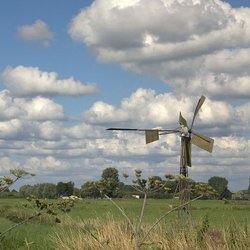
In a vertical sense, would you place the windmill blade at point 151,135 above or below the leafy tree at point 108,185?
above

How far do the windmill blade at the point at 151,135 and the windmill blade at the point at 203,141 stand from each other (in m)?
1.79

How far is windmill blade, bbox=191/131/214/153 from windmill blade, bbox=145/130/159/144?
5.86 feet

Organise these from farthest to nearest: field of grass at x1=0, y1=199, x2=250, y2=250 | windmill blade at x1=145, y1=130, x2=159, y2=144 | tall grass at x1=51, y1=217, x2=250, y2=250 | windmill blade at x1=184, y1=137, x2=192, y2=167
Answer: windmill blade at x1=145, y1=130, x2=159, y2=144, windmill blade at x1=184, y1=137, x2=192, y2=167, field of grass at x1=0, y1=199, x2=250, y2=250, tall grass at x1=51, y1=217, x2=250, y2=250

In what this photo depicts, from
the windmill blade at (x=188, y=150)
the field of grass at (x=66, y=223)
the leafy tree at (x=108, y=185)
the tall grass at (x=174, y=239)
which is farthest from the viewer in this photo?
the windmill blade at (x=188, y=150)

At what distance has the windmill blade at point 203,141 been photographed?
2666cm

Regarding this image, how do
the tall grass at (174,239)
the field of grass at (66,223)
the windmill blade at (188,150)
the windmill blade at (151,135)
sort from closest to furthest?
1. the tall grass at (174,239)
2. the field of grass at (66,223)
3. the windmill blade at (188,150)
4. the windmill blade at (151,135)

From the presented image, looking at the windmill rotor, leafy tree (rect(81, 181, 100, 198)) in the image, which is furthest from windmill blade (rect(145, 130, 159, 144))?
leafy tree (rect(81, 181, 100, 198))

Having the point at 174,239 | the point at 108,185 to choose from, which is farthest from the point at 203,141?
the point at 108,185

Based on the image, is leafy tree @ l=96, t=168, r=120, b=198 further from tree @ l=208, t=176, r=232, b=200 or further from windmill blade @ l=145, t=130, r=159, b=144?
windmill blade @ l=145, t=130, r=159, b=144

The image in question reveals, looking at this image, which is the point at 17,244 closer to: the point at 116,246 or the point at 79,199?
the point at 116,246

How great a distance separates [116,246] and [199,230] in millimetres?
2477

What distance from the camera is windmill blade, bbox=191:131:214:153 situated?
26.7m

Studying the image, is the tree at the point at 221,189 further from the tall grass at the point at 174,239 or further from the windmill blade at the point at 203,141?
the windmill blade at the point at 203,141

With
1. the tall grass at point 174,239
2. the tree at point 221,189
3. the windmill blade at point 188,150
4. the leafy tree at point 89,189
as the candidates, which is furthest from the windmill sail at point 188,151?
the leafy tree at point 89,189
